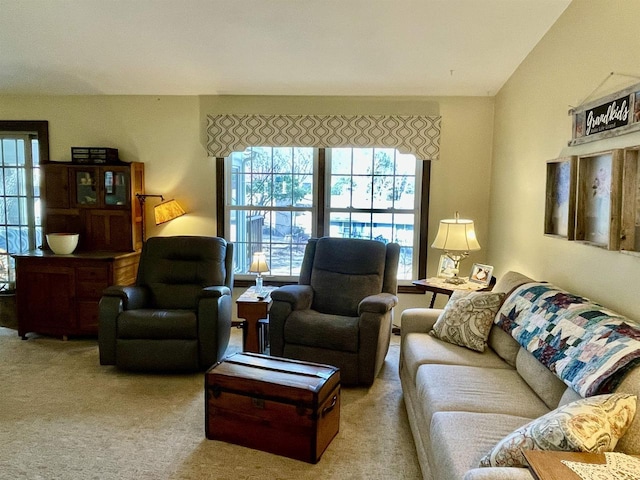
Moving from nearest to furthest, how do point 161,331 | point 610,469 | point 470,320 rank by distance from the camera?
1. point 610,469
2. point 470,320
3. point 161,331

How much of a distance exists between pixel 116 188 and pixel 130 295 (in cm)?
137

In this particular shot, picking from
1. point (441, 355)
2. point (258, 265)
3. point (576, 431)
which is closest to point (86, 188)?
point (258, 265)

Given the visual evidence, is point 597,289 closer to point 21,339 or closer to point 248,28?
point 248,28

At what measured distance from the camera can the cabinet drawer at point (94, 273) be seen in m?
4.06

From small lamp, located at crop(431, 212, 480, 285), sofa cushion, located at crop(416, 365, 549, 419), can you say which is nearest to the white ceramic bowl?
small lamp, located at crop(431, 212, 480, 285)

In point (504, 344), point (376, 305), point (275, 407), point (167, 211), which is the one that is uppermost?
point (167, 211)

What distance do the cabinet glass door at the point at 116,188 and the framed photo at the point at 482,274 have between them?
10.5 feet

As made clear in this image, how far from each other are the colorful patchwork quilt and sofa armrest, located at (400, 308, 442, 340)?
0.46m

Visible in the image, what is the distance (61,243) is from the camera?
4184 millimetres

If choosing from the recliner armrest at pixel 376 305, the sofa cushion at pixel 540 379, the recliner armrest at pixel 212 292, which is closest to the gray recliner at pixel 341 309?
the recliner armrest at pixel 376 305

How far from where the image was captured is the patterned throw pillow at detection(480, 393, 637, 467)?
4.63 ft

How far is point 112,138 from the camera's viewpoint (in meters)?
4.62

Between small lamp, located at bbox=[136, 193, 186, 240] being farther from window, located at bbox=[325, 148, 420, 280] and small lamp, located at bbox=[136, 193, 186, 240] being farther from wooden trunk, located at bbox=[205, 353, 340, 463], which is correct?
wooden trunk, located at bbox=[205, 353, 340, 463]

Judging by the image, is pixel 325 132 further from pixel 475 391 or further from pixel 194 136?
pixel 475 391
